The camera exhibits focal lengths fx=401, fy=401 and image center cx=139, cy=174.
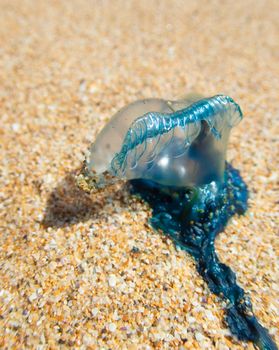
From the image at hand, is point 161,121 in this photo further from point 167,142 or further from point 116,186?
point 116,186

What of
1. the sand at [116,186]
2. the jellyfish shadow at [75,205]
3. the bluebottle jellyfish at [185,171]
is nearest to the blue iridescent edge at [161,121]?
the bluebottle jellyfish at [185,171]

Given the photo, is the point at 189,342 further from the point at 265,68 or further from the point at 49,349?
the point at 265,68

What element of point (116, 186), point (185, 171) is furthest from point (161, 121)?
point (116, 186)

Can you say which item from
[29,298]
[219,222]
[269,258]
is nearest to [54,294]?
[29,298]

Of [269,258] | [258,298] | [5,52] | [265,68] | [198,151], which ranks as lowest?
[258,298]

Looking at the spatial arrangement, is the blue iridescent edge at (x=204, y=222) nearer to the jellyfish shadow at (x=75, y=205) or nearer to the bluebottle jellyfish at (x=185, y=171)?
the bluebottle jellyfish at (x=185, y=171)

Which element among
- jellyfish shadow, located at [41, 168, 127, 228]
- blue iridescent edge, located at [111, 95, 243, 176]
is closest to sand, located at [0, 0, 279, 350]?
jellyfish shadow, located at [41, 168, 127, 228]

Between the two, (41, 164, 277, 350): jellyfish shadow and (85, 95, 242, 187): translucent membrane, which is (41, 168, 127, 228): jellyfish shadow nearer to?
(41, 164, 277, 350): jellyfish shadow
